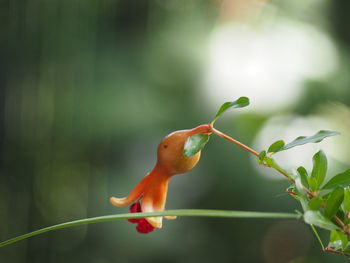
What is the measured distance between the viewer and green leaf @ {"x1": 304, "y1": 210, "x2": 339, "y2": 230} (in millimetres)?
210

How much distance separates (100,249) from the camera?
5.49ft

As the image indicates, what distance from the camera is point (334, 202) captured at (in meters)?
0.24

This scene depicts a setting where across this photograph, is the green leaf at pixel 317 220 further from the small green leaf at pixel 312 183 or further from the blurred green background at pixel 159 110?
the blurred green background at pixel 159 110

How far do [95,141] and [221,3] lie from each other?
589 millimetres

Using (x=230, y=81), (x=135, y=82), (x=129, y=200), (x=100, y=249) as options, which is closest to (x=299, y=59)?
(x=230, y=81)

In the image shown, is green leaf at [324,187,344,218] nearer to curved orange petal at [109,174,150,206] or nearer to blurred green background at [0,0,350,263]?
curved orange petal at [109,174,150,206]

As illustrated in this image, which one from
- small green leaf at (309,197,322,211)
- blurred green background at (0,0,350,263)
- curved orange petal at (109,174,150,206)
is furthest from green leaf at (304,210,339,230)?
blurred green background at (0,0,350,263)

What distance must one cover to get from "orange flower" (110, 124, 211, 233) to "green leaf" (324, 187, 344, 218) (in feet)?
0.24

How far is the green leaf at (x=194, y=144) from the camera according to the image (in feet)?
0.89

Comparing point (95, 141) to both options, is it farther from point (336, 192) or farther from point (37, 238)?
point (336, 192)

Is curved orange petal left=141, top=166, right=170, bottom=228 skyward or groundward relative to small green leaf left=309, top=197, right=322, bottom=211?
groundward

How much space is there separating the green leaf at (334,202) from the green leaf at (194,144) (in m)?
0.07

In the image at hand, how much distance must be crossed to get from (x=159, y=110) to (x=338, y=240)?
1335 mm

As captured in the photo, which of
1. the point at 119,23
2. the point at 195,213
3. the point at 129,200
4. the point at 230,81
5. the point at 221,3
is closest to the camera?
the point at 195,213
